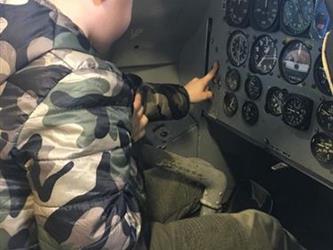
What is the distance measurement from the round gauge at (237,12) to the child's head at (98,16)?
2.23ft

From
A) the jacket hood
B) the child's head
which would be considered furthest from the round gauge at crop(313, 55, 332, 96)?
the jacket hood

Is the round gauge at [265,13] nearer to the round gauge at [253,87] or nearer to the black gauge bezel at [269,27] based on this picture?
the black gauge bezel at [269,27]

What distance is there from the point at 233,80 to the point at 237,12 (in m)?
0.24

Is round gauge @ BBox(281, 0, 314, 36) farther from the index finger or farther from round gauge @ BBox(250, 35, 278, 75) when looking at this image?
the index finger

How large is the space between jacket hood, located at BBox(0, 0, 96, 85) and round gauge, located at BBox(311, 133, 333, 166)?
74cm

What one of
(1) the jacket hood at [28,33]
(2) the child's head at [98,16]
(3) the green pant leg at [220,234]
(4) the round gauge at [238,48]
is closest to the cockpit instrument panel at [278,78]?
(4) the round gauge at [238,48]

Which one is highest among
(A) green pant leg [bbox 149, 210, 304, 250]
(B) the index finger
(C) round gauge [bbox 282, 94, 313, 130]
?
(C) round gauge [bbox 282, 94, 313, 130]

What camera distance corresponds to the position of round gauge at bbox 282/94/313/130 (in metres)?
1.36

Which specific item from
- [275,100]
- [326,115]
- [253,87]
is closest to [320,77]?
[326,115]

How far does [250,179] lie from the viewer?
2.08m

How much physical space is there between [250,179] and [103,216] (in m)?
1.28

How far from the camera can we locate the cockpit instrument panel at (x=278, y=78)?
1.32 metres

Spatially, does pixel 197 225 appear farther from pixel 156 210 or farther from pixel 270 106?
pixel 270 106

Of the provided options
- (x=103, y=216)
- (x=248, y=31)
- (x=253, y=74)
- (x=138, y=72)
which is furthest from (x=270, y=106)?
(x=103, y=216)
